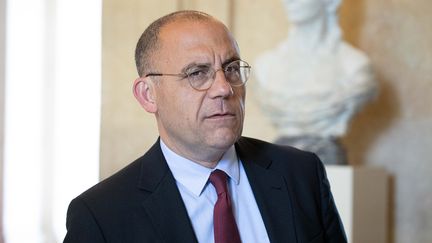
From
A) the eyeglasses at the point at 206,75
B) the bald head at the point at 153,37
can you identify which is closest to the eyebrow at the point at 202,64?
the eyeglasses at the point at 206,75

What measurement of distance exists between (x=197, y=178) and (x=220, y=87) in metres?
0.34

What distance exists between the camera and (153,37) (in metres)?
2.70

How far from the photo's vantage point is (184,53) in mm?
2561

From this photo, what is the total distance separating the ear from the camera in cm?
273

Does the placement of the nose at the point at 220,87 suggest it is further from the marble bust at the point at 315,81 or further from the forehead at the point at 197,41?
the marble bust at the point at 315,81

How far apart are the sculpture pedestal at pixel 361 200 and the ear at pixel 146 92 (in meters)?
2.92

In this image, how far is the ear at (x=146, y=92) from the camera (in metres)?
2.73

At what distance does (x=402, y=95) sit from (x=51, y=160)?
10.7 ft

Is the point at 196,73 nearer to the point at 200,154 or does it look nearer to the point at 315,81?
the point at 200,154

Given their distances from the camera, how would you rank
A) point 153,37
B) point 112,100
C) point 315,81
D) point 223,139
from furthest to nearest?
1. point 112,100
2. point 315,81
3. point 153,37
4. point 223,139

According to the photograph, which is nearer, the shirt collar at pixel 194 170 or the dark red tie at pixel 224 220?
the dark red tie at pixel 224 220

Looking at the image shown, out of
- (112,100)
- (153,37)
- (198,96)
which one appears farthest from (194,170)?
(112,100)

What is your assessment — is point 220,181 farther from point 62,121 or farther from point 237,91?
point 62,121

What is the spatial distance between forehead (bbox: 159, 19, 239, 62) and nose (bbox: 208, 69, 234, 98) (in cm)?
6
